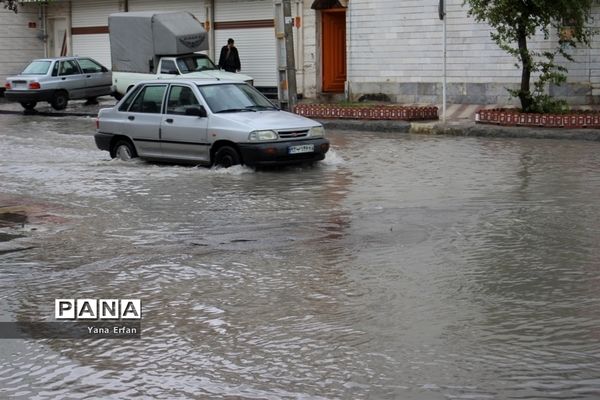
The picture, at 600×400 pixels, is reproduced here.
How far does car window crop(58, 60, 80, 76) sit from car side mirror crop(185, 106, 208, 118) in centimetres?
1760

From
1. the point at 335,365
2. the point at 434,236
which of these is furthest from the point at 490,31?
the point at 335,365

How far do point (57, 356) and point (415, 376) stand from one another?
2284 mm

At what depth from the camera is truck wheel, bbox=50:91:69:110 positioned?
31.8 meters

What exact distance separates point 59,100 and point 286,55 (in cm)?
914

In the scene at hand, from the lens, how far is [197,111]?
15469 mm

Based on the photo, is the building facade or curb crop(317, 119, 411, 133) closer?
curb crop(317, 119, 411, 133)

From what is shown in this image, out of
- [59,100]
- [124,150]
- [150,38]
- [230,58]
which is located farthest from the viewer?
[59,100]

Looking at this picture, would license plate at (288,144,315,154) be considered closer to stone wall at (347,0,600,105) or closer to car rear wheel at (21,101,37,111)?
stone wall at (347,0,600,105)

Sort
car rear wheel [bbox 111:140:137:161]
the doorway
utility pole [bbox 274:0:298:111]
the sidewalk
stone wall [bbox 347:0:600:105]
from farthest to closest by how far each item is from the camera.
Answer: the doorway → utility pole [bbox 274:0:298:111] → stone wall [bbox 347:0:600:105] → the sidewalk → car rear wheel [bbox 111:140:137:161]

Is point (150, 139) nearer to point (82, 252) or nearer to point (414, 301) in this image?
point (82, 252)

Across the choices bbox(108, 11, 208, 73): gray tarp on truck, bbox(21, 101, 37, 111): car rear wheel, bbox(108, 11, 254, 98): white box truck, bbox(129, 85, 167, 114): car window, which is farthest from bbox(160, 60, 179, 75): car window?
bbox(129, 85, 167, 114): car window

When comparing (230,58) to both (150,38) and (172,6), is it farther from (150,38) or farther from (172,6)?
(172,6)

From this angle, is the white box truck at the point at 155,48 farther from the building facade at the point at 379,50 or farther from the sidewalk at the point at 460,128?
the sidewalk at the point at 460,128

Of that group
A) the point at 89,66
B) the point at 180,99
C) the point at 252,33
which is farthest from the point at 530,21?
the point at 89,66
